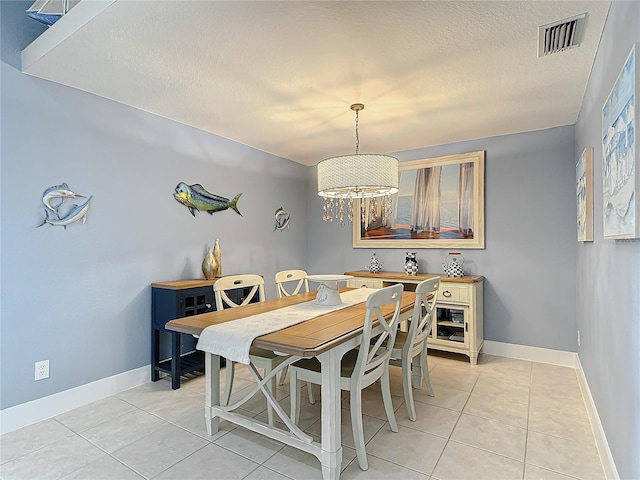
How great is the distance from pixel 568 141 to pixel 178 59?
11.5 feet

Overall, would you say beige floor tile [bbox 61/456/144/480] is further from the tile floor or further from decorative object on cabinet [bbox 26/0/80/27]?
decorative object on cabinet [bbox 26/0/80/27]

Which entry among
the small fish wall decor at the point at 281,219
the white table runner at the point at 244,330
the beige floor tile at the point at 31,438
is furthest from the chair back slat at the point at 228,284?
the small fish wall decor at the point at 281,219

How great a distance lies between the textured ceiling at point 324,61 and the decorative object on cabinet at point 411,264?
1.47 meters

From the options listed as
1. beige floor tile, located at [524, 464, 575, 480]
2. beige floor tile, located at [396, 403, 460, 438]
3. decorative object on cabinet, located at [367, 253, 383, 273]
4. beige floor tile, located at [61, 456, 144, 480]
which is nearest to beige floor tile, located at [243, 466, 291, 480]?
beige floor tile, located at [61, 456, 144, 480]

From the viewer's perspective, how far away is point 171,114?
313 cm

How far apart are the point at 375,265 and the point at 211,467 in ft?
9.56

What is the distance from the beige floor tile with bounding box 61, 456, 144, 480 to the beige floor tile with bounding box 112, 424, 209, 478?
0.03m

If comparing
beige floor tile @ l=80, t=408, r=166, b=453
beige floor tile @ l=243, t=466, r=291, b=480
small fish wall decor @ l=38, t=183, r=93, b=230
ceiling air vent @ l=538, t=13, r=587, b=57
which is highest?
ceiling air vent @ l=538, t=13, r=587, b=57

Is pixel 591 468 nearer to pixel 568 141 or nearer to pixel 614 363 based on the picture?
pixel 614 363

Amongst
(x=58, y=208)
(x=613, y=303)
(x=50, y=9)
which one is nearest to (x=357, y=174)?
(x=613, y=303)

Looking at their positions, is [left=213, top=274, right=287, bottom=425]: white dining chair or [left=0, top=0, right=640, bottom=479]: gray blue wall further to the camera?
[left=213, top=274, right=287, bottom=425]: white dining chair

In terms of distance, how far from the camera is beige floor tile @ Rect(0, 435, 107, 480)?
1833 millimetres

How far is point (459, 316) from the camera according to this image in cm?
361

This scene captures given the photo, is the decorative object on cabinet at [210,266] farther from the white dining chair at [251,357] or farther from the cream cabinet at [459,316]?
the cream cabinet at [459,316]
